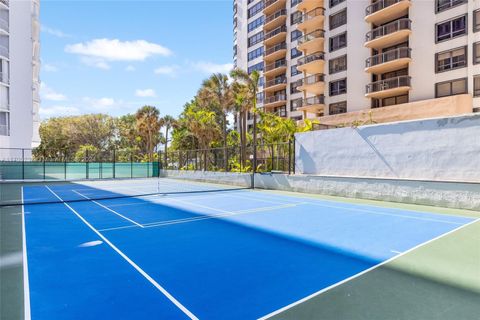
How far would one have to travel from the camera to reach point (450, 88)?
2675 cm

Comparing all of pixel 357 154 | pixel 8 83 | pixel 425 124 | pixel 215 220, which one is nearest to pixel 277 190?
pixel 357 154

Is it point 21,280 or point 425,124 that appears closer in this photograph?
point 21,280

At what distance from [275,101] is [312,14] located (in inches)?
549

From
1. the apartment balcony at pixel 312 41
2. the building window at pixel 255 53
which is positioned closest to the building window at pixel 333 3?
the apartment balcony at pixel 312 41

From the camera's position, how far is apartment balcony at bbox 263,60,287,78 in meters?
48.2

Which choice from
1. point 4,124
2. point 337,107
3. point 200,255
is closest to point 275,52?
point 337,107

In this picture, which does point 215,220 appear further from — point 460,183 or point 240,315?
point 460,183

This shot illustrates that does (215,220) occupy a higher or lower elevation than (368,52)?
lower

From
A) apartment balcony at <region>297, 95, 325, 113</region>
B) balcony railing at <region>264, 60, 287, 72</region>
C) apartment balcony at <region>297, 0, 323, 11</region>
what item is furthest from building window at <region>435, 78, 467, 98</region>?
balcony railing at <region>264, 60, 287, 72</region>

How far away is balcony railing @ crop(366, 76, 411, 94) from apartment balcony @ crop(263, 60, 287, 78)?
59.4 feet

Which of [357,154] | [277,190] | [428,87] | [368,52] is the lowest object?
[277,190]

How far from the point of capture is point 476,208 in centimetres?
1206

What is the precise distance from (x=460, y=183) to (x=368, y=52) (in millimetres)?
24344

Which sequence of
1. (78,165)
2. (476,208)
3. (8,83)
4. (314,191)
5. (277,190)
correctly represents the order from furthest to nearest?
(8,83), (78,165), (277,190), (314,191), (476,208)
